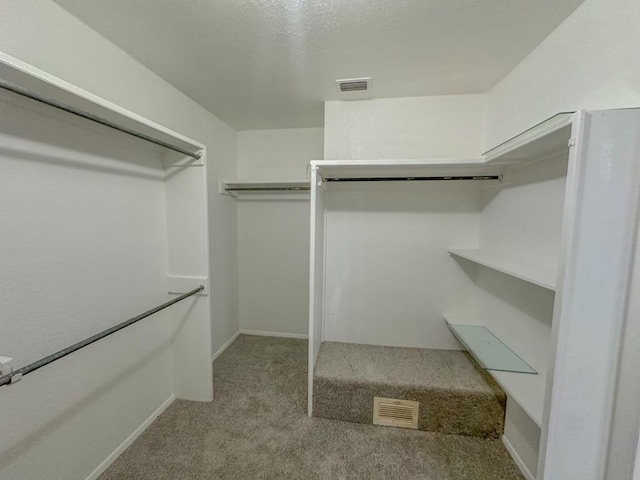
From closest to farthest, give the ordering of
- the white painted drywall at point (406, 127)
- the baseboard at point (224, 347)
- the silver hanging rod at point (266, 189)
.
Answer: the white painted drywall at point (406, 127), the baseboard at point (224, 347), the silver hanging rod at point (266, 189)

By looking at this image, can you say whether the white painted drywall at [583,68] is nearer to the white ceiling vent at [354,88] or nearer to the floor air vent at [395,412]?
the white ceiling vent at [354,88]

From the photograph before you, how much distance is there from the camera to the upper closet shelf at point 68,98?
2.92 feet

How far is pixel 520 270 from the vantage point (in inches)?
54.7

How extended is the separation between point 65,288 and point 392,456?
2084 mm

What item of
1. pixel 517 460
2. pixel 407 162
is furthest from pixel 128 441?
pixel 407 162

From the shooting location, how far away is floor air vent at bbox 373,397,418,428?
185cm

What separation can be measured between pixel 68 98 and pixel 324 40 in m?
1.27

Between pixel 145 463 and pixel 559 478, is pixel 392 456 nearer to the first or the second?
pixel 559 478

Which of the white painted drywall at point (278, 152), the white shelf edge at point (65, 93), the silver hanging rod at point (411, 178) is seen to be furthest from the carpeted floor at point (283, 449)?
the white painted drywall at point (278, 152)

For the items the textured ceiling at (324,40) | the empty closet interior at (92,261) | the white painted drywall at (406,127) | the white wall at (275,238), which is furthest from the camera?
the white wall at (275,238)

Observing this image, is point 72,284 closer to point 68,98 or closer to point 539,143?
point 68,98

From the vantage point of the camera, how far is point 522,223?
1.67 m

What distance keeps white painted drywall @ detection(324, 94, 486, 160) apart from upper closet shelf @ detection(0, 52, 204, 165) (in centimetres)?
123

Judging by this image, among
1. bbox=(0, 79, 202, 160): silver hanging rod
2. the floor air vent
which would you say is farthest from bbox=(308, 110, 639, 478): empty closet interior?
bbox=(0, 79, 202, 160): silver hanging rod
